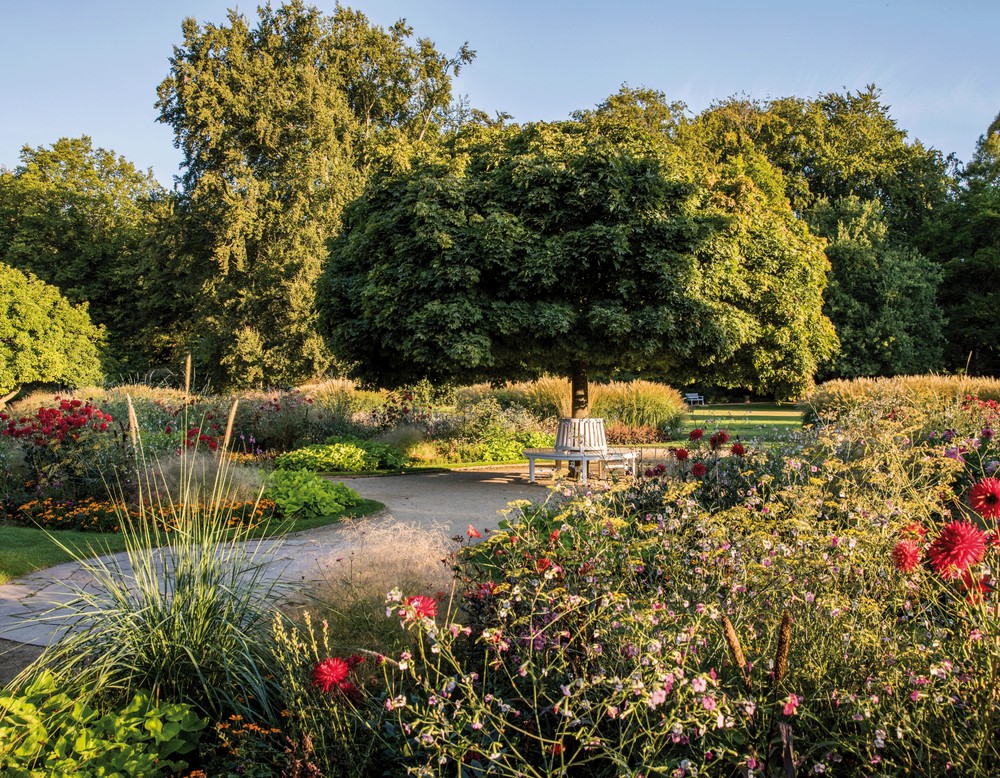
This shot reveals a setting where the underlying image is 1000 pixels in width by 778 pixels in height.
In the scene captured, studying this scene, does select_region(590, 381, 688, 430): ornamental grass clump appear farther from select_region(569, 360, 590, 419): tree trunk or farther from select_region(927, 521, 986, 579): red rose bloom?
select_region(927, 521, 986, 579): red rose bloom

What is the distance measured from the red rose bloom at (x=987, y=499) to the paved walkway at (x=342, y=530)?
1766 mm

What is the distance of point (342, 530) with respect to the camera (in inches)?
272

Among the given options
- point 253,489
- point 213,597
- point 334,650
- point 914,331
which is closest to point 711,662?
point 334,650

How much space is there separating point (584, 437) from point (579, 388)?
3.96 ft

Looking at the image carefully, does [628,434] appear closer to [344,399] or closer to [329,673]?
[344,399]

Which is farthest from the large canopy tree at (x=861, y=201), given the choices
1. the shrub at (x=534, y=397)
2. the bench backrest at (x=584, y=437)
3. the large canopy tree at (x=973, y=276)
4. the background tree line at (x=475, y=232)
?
the bench backrest at (x=584, y=437)

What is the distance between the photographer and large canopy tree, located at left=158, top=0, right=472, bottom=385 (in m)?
27.2

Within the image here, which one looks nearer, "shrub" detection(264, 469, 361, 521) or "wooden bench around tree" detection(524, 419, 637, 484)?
"shrub" detection(264, 469, 361, 521)

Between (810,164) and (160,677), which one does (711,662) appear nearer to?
(160,677)

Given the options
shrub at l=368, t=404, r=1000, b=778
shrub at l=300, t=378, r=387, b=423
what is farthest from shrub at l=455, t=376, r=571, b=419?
shrub at l=368, t=404, r=1000, b=778

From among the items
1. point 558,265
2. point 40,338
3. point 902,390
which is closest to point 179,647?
point 558,265

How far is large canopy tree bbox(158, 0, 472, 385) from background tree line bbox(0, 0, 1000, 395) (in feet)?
0.36

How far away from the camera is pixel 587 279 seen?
9.84 metres

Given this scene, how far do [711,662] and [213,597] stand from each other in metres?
2.04
